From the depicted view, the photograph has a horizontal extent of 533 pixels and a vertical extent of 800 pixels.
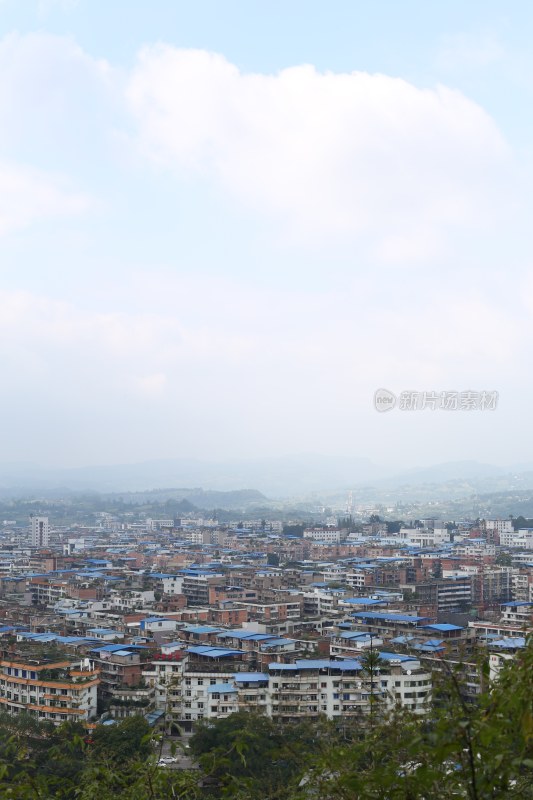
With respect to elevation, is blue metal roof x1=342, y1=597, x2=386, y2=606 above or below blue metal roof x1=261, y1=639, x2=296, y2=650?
below

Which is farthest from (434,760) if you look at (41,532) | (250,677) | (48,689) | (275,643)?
(41,532)

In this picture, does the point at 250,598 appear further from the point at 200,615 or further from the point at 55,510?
the point at 55,510

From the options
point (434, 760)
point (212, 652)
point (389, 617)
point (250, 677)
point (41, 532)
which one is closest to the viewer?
point (434, 760)

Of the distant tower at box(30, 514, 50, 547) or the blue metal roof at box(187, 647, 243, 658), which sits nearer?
the blue metal roof at box(187, 647, 243, 658)

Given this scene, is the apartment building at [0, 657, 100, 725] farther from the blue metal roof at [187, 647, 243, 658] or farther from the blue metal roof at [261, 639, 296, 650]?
the blue metal roof at [261, 639, 296, 650]

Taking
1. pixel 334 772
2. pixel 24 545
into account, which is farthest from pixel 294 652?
pixel 24 545

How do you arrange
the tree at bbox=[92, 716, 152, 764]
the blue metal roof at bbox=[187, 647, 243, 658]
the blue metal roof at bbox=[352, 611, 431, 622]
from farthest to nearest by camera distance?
the blue metal roof at bbox=[352, 611, 431, 622] → the blue metal roof at bbox=[187, 647, 243, 658] → the tree at bbox=[92, 716, 152, 764]

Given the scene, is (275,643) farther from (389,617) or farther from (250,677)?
(389,617)

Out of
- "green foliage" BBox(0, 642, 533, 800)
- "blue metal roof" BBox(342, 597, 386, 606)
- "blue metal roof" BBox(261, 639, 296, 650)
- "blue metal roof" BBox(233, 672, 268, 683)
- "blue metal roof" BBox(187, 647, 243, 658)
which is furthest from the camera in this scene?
"blue metal roof" BBox(342, 597, 386, 606)

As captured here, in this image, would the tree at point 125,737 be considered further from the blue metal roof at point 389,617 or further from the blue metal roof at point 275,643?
the blue metal roof at point 389,617

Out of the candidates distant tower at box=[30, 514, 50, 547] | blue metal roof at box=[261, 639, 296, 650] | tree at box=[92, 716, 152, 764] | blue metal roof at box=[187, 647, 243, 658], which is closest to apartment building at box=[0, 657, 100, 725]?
tree at box=[92, 716, 152, 764]

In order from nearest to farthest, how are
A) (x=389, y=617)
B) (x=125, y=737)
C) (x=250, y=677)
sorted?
(x=125, y=737) → (x=250, y=677) → (x=389, y=617)
